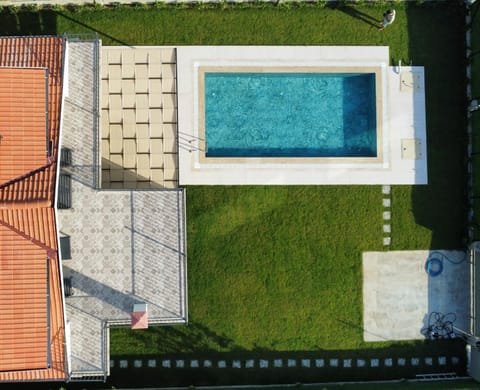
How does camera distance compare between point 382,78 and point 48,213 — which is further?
point 382,78

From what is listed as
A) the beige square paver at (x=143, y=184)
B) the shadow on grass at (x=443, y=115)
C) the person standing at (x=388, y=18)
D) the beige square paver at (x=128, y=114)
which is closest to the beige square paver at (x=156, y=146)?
the beige square paver at (x=128, y=114)

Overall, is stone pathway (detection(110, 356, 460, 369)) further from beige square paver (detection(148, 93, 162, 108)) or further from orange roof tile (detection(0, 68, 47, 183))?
beige square paver (detection(148, 93, 162, 108))

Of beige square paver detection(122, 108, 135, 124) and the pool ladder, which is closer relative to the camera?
beige square paver detection(122, 108, 135, 124)

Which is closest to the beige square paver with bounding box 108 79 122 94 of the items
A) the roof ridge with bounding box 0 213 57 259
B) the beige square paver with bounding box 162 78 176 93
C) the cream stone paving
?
the cream stone paving

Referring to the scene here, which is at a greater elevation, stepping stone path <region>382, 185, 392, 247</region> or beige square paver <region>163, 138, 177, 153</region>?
beige square paver <region>163, 138, 177, 153</region>

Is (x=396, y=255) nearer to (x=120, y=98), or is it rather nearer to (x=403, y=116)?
(x=403, y=116)

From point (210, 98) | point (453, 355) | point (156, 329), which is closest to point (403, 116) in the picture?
point (210, 98)

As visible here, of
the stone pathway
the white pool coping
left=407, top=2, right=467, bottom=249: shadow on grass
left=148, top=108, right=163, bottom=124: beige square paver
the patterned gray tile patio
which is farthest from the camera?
left=407, top=2, right=467, bottom=249: shadow on grass
